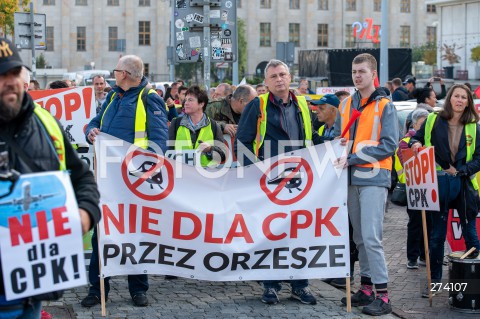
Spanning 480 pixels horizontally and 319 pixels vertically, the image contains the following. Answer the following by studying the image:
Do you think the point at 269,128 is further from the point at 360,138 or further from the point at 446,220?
the point at 446,220

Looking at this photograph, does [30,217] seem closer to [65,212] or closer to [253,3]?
[65,212]

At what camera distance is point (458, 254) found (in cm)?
790

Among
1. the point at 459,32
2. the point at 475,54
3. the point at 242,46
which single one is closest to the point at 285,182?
the point at 475,54

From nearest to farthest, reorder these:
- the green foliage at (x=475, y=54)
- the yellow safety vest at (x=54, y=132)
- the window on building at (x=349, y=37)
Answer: the yellow safety vest at (x=54, y=132)
the green foliage at (x=475, y=54)
the window on building at (x=349, y=37)

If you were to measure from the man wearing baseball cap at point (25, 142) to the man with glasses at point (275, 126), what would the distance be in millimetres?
3774

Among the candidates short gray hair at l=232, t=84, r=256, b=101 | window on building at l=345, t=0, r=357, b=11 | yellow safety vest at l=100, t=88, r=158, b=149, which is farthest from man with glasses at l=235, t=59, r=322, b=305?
window on building at l=345, t=0, r=357, b=11

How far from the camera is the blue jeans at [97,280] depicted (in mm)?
7836

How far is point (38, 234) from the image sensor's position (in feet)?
12.6

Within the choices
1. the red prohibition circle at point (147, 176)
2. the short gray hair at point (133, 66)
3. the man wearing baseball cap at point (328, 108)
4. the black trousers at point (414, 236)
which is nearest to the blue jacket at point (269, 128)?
the red prohibition circle at point (147, 176)

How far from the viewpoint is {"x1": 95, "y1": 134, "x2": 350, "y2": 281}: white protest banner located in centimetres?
757

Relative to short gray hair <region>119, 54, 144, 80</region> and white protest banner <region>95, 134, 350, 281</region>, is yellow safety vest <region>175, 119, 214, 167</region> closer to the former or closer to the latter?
short gray hair <region>119, 54, 144, 80</region>

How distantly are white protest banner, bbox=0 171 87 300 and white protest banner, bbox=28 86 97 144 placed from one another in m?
7.46

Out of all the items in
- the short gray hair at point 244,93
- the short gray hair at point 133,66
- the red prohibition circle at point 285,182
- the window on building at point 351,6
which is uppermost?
the window on building at point 351,6

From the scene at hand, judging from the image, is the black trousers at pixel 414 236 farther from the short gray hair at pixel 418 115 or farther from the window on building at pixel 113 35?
the window on building at pixel 113 35
